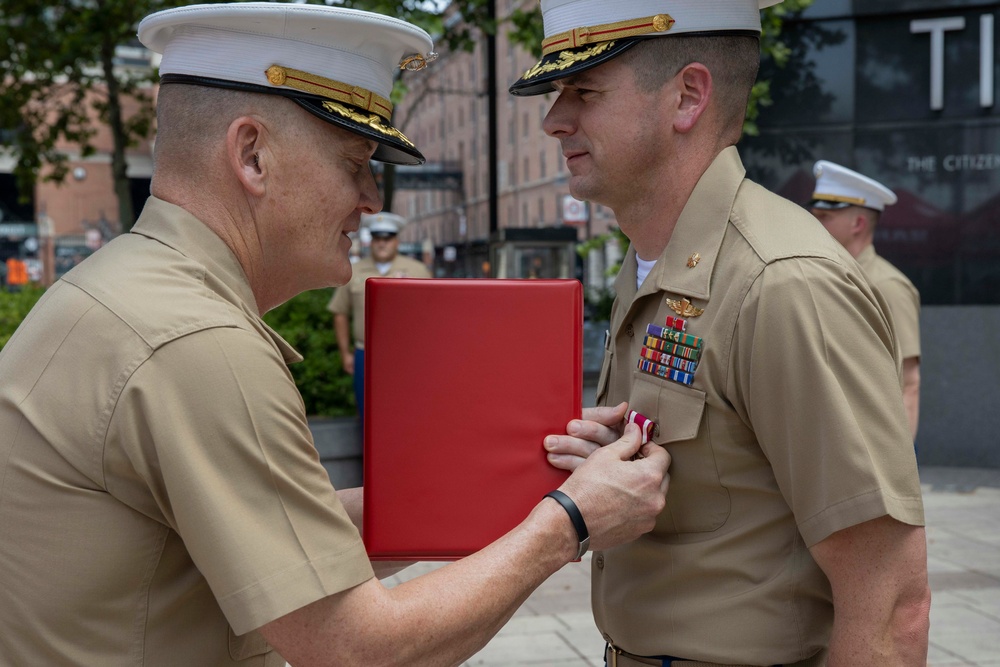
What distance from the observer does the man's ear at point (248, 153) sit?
5.93ft

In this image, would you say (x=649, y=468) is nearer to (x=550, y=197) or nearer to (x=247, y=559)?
(x=247, y=559)

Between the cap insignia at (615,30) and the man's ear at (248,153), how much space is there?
682 mm

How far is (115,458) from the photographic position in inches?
59.9

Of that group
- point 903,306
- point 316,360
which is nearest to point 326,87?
point 903,306

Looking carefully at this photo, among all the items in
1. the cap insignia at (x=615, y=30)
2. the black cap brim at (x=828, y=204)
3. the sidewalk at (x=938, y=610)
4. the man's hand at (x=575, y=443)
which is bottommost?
the sidewalk at (x=938, y=610)

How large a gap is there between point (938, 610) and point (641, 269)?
4.00m

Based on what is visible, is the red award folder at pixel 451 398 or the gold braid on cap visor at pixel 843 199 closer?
the red award folder at pixel 451 398

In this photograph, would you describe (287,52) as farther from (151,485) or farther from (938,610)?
(938,610)

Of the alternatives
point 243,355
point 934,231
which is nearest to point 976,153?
point 934,231

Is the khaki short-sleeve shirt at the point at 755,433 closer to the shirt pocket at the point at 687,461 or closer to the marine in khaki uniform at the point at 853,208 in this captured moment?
the shirt pocket at the point at 687,461

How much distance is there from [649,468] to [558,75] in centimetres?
79

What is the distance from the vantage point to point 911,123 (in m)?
9.59

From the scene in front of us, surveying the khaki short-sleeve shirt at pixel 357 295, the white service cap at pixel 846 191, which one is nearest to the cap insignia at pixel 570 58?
the white service cap at pixel 846 191

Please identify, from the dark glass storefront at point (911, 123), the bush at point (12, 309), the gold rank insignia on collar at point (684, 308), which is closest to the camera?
the gold rank insignia on collar at point (684, 308)
